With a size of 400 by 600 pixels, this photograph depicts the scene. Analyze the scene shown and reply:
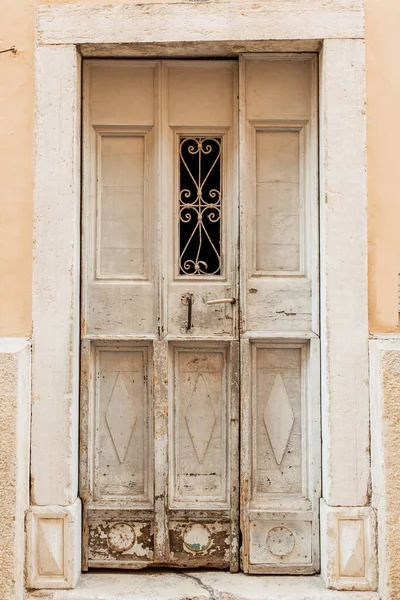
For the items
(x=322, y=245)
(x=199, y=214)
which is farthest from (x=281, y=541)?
(x=199, y=214)

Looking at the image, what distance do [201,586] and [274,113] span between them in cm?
238

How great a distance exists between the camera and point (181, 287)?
10.4 ft

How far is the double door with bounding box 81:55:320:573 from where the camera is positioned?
313 cm

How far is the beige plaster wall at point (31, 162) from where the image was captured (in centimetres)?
301

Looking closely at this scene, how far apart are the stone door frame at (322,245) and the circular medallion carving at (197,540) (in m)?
0.57

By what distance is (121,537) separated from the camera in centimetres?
315

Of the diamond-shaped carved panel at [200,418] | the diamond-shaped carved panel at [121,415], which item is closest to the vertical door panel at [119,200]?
the diamond-shaped carved panel at [121,415]

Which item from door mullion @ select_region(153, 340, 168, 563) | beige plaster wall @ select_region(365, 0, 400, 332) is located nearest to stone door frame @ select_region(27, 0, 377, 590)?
beige plaster wall @ select_region(365, 0, 400, 332)

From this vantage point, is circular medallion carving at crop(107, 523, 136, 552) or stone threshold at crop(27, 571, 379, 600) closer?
stone threshold at crop(27, 571, 379, 600)

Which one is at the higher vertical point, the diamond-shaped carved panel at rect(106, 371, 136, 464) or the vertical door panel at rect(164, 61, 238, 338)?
the vertical door panel at rect(164, 61, 238, 338)

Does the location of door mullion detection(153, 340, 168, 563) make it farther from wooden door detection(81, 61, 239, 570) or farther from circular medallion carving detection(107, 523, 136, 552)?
circular medallion carving detection(107, 523, 136, 552)

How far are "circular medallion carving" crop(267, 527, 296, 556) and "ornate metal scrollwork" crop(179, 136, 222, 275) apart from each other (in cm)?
135

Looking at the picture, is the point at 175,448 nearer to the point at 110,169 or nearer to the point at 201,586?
the point at 201,586

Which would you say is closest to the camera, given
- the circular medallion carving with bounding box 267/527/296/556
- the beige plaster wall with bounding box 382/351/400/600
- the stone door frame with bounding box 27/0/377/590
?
the beige plaster wall with bounding box 382/351/400/600
